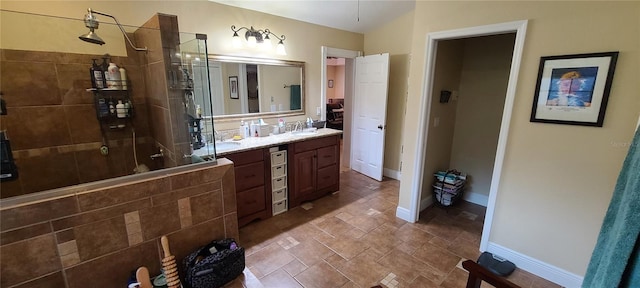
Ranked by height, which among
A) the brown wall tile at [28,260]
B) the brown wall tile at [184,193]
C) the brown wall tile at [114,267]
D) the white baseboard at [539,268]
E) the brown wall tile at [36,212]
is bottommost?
the white baseboard at [539,268]

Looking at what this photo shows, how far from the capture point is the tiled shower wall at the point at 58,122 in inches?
74.4

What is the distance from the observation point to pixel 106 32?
2146mm

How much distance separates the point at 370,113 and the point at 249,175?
2.21m

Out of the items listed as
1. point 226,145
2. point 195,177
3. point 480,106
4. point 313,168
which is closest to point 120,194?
point 195,177

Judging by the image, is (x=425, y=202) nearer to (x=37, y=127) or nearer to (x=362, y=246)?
(x=362, y=246)

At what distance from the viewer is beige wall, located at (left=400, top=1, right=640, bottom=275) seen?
Answer: 1.61 metres

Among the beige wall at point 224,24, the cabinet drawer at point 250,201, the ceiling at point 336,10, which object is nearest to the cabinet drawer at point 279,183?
the cabinet drawer at point 250,201

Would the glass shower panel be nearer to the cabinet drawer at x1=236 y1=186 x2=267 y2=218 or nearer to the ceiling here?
the cabinet drawer at x1=236 y1=186 x2=267 y2=218

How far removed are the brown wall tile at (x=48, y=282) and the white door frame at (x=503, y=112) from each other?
2690mm

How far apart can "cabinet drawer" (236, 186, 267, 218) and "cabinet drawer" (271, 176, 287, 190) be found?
16cm

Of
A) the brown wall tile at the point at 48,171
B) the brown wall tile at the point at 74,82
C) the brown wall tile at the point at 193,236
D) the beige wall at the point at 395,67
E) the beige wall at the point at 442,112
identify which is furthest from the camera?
the beige wall at the point at 395,67

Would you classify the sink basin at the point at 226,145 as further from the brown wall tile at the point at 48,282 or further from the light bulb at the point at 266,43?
the brown wall tile at the point at 48,282

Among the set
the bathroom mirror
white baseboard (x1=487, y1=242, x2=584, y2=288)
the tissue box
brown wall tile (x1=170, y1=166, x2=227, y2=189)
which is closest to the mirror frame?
the bathroom mirror

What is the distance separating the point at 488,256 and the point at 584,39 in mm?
1824
